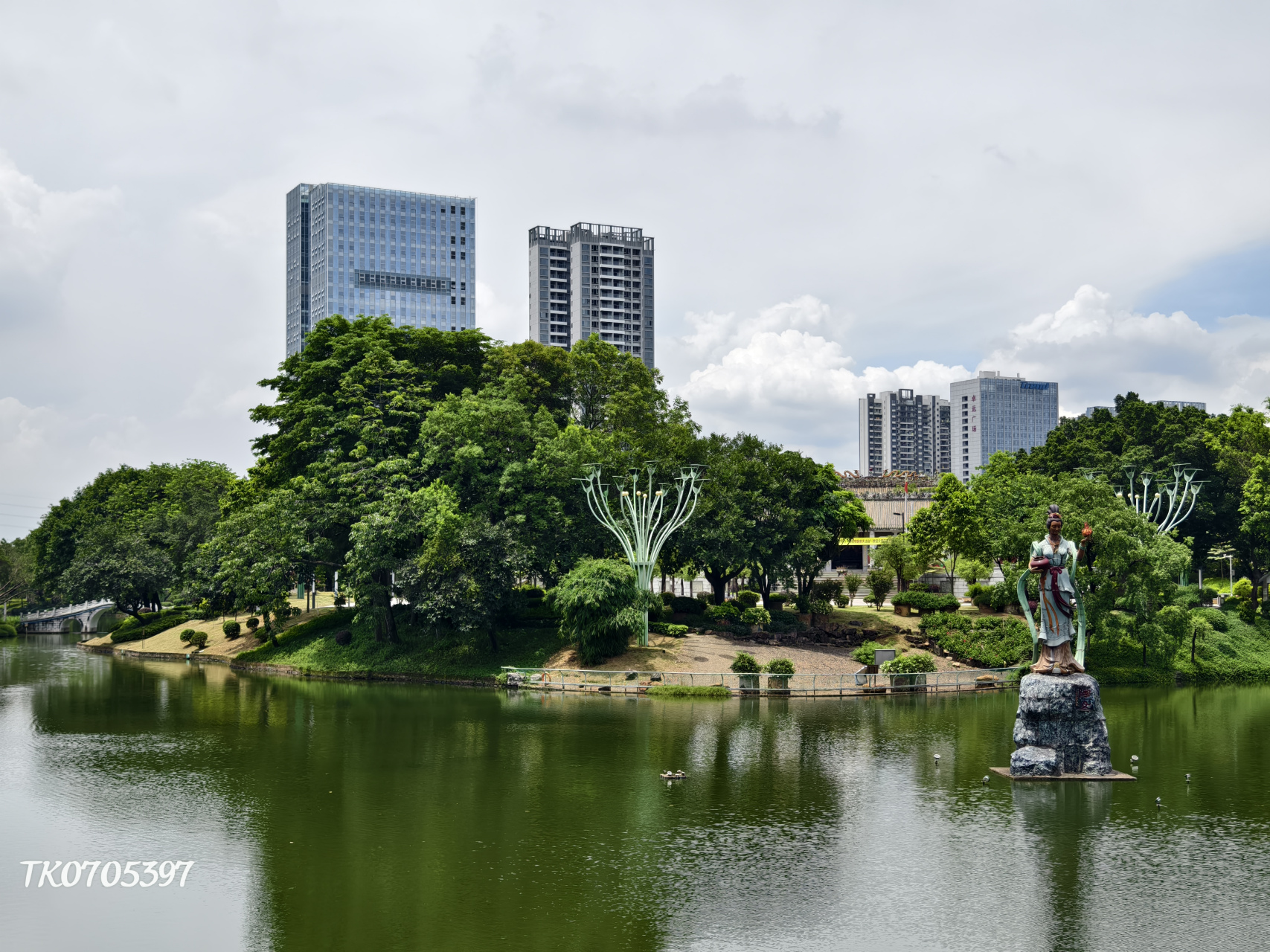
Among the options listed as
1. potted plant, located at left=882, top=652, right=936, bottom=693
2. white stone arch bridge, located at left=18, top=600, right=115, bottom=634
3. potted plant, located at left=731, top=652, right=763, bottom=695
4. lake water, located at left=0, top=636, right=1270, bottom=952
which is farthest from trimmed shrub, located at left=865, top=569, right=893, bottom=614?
white stone arch bridge, located at left=18, top=600, right=115, bottom=634

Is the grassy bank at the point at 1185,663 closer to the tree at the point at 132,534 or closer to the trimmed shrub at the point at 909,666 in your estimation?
the trimmed shrub at the point at 909,666

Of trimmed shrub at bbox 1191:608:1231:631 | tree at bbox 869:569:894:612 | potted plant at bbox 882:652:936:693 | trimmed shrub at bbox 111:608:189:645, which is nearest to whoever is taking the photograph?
potted plant at bbox 882:652:936:693

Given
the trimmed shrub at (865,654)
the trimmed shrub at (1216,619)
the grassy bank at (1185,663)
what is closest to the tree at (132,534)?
the trimmed shrub at (865,654)

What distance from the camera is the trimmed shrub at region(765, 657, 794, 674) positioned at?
56.3 m

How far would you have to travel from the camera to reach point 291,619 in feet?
271

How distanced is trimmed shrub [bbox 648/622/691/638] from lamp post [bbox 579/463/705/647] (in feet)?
8.30

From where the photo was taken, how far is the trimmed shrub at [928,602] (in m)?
74.1

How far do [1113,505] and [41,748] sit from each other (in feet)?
182

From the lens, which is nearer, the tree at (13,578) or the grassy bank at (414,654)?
the grassy bank at (414,654)

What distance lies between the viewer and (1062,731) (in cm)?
3556

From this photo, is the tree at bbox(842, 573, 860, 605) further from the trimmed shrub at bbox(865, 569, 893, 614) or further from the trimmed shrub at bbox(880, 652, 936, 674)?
the trimmed shrub at bbox(880, 652, 936, 674)

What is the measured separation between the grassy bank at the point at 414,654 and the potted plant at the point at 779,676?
1422cm

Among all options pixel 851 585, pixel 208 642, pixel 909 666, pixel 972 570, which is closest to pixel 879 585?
pixel 851 585

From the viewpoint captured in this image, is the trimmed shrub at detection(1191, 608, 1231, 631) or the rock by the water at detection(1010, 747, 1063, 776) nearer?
the rock by the water at detection(1010, 747, 1063, 776)
